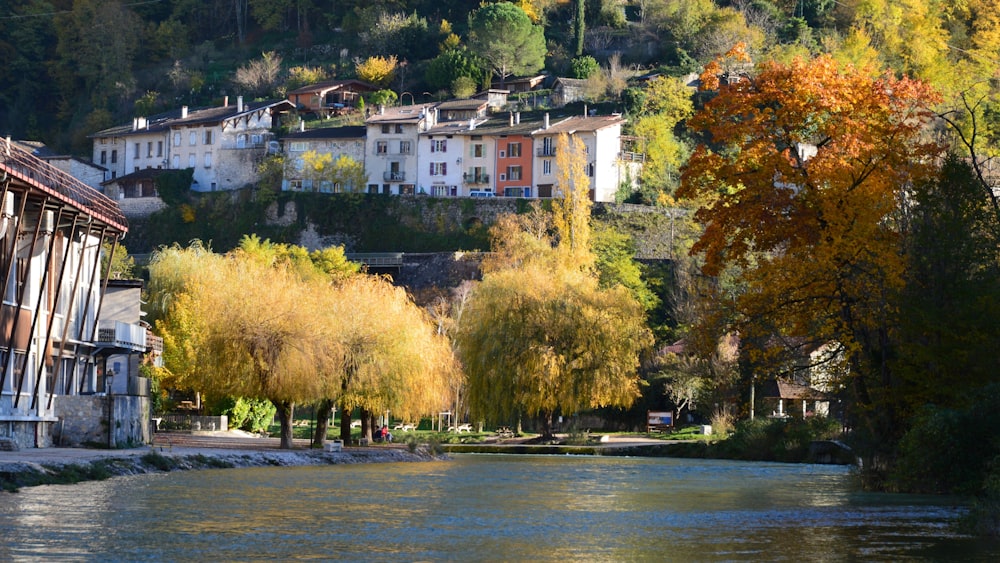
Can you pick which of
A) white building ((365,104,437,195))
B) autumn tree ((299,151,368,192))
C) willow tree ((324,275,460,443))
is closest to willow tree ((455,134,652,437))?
willow tree ((324,275,460,443))

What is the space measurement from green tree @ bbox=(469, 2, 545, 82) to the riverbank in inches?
3318

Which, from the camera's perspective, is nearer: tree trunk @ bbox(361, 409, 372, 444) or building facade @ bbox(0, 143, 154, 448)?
building facade @ bbox(0, 143, 154, 448)

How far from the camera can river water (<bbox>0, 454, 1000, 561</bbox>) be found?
2314 centimetres

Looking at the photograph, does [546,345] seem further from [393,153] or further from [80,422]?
[393,153]

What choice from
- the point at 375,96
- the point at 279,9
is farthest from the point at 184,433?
the point at 279,9

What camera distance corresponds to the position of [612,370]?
6519 centimetres

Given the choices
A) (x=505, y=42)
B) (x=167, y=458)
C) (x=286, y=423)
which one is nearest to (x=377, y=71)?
(x=505, y=42)

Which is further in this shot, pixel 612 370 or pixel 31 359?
pixel 612 370

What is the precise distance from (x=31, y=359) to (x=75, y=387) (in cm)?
559

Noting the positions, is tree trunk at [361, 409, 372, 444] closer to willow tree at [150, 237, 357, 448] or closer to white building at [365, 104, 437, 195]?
willow tree at [150, 237, 357, 448]

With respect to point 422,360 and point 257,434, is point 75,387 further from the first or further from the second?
point 257,434

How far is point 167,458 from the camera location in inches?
1576

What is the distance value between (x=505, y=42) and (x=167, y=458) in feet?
340

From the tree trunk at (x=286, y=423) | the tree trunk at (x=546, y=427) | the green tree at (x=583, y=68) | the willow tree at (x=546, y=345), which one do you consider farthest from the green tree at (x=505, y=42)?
the tree trunk at (x=286, y=423)
